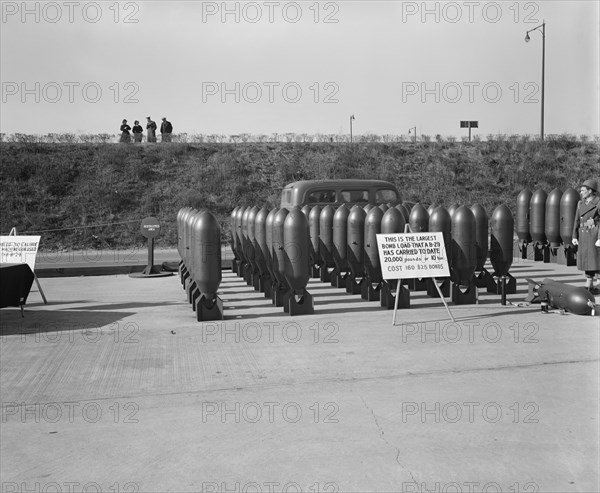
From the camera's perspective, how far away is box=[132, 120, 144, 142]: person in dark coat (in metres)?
37.9

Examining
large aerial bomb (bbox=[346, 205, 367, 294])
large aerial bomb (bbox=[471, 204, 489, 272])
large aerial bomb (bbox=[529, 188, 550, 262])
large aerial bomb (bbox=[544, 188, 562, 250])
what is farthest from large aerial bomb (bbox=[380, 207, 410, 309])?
large aerial bomb (bbox=[529, 188, 550, 262])

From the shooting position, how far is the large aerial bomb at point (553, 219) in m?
16.2

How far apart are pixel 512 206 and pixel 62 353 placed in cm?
2800

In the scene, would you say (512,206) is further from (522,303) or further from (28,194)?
(522,303)

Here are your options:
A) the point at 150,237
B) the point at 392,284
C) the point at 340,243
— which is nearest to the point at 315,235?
the point at 340,243

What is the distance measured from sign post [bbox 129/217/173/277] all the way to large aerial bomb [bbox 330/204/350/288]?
170 inches

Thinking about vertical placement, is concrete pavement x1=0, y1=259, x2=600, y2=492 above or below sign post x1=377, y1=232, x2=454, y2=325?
below

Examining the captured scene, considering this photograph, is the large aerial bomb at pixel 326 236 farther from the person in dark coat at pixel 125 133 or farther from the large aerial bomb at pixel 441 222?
the person in dark coat at pixel 125 133

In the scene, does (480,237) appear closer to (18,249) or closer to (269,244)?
(269,244)

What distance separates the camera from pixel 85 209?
2909cm

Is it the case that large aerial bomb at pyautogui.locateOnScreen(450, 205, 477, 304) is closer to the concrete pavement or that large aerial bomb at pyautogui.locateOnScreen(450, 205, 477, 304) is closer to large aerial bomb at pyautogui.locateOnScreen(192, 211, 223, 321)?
A: the concrete pavement

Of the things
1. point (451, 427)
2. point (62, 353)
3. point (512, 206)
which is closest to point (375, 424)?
point (451, 427)

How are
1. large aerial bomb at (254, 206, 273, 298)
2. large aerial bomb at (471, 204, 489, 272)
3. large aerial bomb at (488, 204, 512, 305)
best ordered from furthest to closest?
large aerial bomb at (254, 206, 273, 298), large aerial bomb at (488, 204, 512, 305), large aerial bomb at (471, 204, 489, 272)

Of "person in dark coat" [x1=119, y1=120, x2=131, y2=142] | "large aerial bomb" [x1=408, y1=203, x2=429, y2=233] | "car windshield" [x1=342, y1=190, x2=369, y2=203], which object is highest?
"person in dark coat" [x1=119, y1=120, x2=131, y2=142]
